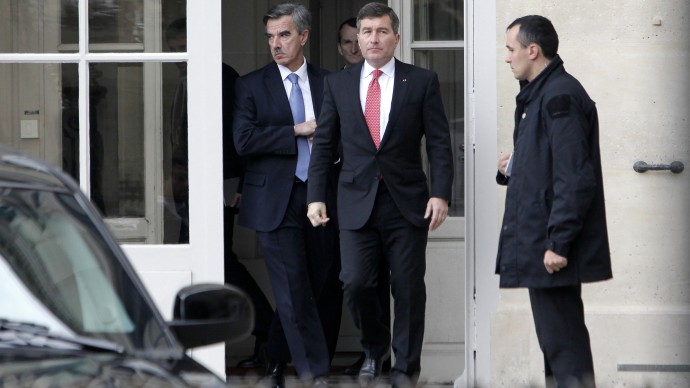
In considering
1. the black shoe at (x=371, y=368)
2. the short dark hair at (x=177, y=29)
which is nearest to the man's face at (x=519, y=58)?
the black shoe at (x=371, y=368)

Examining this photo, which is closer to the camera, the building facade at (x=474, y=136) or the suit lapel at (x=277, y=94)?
the building facade at (x=474, y=136)

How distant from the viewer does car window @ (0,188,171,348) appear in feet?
12.6

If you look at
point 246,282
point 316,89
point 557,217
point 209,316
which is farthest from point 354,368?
point 209,316

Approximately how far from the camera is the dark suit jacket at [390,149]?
723 cm

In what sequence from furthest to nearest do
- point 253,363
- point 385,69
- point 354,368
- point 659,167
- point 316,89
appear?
point 253,363 → point 354,368 → point 316,89 → point 659,167 → point 385,69

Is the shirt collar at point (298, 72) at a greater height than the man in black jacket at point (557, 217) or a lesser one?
greater

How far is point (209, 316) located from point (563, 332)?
2594 mm

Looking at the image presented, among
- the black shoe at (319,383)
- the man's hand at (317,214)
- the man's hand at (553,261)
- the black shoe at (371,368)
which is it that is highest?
the man's hand at (317,214)

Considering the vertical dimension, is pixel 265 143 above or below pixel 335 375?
above

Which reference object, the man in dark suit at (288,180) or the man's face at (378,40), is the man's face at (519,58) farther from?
the man in dark suit at (288,180)

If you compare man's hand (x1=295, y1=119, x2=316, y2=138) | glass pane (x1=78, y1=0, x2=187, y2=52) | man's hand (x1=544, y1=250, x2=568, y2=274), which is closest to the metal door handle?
man's hand (x1=544, y1=250, x2=568, y2=274)

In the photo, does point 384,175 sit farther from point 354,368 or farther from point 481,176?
point 354,368

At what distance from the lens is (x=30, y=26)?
24.9ft

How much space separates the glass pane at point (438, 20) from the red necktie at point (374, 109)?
0.91 metres
